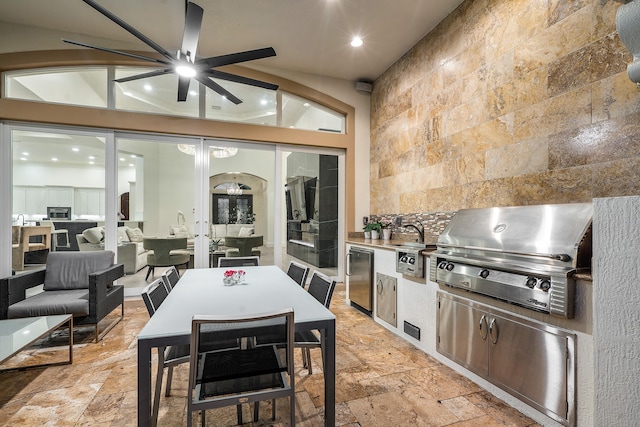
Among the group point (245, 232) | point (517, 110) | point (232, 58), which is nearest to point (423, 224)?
point (517, 110)

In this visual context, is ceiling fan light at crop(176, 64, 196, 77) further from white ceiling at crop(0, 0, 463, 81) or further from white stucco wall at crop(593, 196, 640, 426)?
white stucco wall at crop(593, 196, 640, 426)

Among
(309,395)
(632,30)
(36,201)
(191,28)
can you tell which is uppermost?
(191,28)

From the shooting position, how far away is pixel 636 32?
1615 millimetres

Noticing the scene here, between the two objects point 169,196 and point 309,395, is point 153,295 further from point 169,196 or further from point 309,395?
point 169,196

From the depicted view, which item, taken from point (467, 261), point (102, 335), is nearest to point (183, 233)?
point (102, 335)

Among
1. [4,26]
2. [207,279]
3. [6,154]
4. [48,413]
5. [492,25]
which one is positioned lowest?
[48,413]

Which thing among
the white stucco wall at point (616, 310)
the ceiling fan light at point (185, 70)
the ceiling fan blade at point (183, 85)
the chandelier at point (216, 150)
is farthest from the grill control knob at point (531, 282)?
the chandelier at point (216, 150)

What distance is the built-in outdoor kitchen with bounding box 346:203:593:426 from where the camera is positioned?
5.28ft

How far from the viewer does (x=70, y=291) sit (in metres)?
3.13

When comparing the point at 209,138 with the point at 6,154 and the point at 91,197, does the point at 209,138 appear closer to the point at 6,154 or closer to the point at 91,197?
the point at 91,197

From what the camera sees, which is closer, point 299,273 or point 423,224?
point 299,273

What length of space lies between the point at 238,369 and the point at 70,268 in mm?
2968

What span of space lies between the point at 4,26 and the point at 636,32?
5947 millimetres

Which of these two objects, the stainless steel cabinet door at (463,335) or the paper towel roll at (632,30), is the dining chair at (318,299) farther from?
the paper towel roll at (632,30)
